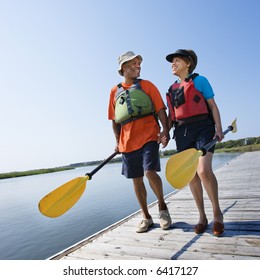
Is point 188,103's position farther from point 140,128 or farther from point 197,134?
point 140,128

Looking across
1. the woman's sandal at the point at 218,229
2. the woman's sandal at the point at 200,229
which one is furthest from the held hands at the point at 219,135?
the woman's sandal at the point at 200,229

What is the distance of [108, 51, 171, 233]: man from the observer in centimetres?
327

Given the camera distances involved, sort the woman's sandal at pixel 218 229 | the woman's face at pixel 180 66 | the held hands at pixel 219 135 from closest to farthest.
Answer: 1. the woman's sandal at pixel 218 229
2. the held hands at pixel 219 135
3. the woman's face at pixel 180 66

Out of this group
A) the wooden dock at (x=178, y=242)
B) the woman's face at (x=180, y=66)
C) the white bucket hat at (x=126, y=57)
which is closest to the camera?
the wooden dock at (x=178, y=242)

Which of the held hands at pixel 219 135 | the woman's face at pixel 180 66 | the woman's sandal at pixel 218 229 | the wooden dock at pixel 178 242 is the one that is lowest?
the wooden dock at pixel 178 242

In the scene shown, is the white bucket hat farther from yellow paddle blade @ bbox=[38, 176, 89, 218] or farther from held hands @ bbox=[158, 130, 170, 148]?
yellow paddle blade @ bbox=[38, 176, 89, 218]

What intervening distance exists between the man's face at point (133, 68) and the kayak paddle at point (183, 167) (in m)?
1.36

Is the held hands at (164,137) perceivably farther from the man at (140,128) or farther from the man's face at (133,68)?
the man's face at (133,68)

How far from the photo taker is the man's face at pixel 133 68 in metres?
3.48

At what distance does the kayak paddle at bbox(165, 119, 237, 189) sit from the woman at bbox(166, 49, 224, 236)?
0.66ft

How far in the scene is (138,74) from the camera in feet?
11.6

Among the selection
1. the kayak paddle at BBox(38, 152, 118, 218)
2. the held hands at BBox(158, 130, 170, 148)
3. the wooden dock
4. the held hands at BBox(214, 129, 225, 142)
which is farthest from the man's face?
the wooden dock
